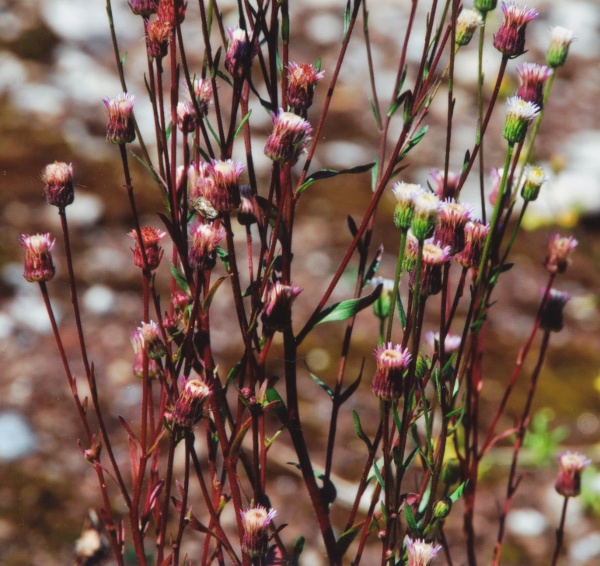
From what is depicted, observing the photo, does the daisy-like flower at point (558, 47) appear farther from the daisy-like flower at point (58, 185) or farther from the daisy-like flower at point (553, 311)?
the daisy-like flower at point (58, 185)

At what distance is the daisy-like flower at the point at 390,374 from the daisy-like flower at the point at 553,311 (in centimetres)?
33

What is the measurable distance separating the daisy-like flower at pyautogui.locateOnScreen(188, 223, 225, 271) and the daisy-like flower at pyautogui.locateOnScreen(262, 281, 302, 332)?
2.6 inches

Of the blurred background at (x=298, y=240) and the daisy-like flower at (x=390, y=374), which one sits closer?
the daisy-like flower at (x=390, y=374)

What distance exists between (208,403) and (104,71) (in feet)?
7.39

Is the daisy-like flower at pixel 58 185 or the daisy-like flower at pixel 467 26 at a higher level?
the daisy-like flower at pixel 467 26

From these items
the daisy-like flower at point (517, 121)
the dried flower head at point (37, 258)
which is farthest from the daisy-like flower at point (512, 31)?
the dried flower head at point (37, 258)

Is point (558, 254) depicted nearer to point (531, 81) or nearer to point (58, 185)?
point (531, 81)

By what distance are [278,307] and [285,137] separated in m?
0.16

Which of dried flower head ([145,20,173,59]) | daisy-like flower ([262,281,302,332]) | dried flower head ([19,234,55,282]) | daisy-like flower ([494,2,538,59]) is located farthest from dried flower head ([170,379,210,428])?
daisy-like flower ([494,2,538,59])

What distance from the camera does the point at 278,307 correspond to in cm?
84

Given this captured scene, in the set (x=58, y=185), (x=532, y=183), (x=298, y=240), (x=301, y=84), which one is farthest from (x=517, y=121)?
(x=298, y=240)

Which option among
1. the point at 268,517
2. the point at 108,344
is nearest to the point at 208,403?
the point at 268,517

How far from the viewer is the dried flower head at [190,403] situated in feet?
2.69

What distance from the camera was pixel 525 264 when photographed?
7.70 feet
